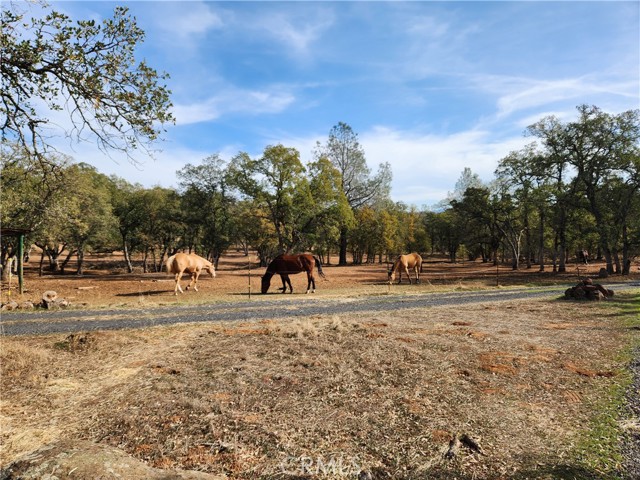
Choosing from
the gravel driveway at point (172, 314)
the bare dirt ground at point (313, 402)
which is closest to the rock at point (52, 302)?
the gravel driveway at point (172, 314)

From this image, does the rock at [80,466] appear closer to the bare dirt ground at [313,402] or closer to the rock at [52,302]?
the bare dirt ground at [313,402]

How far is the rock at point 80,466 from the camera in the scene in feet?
8.69

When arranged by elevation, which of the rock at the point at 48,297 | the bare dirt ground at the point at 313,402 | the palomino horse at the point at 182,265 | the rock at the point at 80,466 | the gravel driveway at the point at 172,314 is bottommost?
the gravel driveway at the point at 172,314

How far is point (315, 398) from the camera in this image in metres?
5.74

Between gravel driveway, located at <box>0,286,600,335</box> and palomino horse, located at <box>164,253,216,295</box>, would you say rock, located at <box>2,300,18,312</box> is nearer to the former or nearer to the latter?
gravel driveway, located at <box>0,286,600,335</box>

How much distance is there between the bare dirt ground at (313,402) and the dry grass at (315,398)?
24mm

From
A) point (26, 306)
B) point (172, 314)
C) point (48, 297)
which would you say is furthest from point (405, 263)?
point (26, 306)

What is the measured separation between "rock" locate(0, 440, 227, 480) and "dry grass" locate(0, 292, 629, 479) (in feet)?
3.90

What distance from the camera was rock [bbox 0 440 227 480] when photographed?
8.69 ft

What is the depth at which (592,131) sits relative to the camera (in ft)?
111

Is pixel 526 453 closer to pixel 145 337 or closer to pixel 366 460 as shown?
pixel 366 460

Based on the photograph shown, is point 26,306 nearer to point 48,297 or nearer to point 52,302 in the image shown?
point 48,297

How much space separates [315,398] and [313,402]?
0.50 ft

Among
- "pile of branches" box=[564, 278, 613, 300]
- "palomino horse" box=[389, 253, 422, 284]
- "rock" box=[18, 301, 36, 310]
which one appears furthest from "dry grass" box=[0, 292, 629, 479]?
"palomino horse" box=[389, 253, 422, 284]
